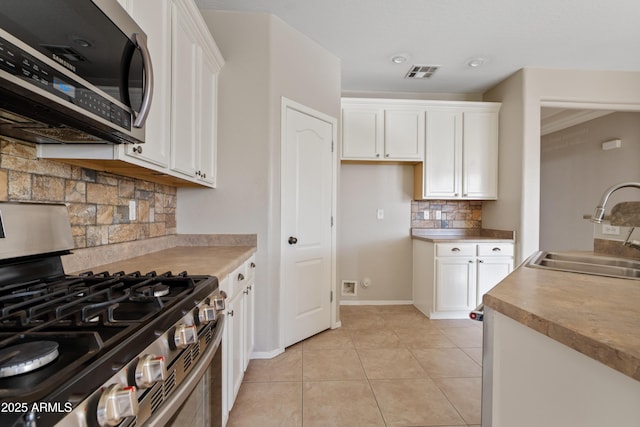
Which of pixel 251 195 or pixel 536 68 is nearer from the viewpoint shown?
pixel 251 195

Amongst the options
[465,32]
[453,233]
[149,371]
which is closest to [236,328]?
[149,371]

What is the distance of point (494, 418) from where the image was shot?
0.96m

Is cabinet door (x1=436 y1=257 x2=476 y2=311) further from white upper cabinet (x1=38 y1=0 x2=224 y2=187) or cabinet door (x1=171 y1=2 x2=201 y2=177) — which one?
cabinet door (x1=171 y1=2 x2=201 y2=177)

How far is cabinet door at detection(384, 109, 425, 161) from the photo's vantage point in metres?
3.58

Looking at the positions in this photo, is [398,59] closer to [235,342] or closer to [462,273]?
[462,273]

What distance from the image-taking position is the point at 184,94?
172cm

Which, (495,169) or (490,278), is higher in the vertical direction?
(495,169)

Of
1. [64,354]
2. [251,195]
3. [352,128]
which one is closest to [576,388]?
[64,354]

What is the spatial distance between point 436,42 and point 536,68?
4.37 feet

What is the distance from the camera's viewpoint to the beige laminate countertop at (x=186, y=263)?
4.61 ft

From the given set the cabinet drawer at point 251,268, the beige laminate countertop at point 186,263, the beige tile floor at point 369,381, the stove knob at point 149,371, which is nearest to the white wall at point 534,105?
the beige tile floor at point 369,381

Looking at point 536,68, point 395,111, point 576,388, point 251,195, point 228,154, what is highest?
point 536,68

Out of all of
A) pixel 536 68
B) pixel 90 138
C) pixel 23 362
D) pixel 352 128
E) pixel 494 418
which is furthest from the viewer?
pixel 352 128

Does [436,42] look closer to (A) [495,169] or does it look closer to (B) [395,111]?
(B) [395,111]
